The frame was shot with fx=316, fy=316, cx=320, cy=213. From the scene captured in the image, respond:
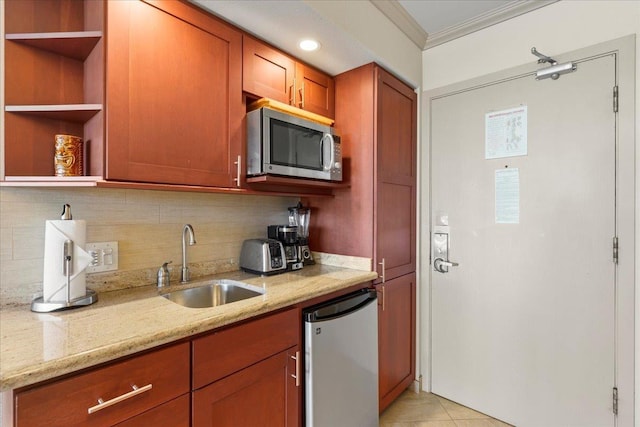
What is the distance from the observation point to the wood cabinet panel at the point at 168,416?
0.91 metres

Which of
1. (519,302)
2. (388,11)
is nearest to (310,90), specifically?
(388,11)

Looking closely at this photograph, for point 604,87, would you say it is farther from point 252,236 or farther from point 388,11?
point 252,236

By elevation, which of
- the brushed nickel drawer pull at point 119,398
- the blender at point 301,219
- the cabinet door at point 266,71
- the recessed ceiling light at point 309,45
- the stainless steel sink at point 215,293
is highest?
the recessed ceiling light at point 309,45

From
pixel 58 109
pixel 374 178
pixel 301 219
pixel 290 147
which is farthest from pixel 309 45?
pixel 58 109

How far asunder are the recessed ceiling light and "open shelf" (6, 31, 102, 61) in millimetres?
915

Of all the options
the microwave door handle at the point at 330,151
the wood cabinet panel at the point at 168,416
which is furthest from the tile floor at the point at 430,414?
the microwave door handle at the point at 330,151

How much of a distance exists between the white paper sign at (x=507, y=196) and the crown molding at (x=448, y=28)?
0.90 meters

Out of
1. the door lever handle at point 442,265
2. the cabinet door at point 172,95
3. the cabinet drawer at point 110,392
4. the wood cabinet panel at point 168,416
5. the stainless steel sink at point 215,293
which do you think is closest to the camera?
the cabinet drawer at point 110,392

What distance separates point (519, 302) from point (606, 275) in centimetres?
43

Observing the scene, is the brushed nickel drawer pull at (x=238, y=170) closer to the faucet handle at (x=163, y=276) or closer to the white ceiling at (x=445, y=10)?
the faucet handle at (x=163, y=276)

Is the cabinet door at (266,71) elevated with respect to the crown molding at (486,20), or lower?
lower

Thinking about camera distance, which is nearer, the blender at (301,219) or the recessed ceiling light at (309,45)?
the recessed ceiling light at (309,45)

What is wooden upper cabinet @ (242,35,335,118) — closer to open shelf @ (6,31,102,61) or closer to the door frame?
open shelf @ (6,31,102,61)

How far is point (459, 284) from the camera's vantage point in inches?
81.5
